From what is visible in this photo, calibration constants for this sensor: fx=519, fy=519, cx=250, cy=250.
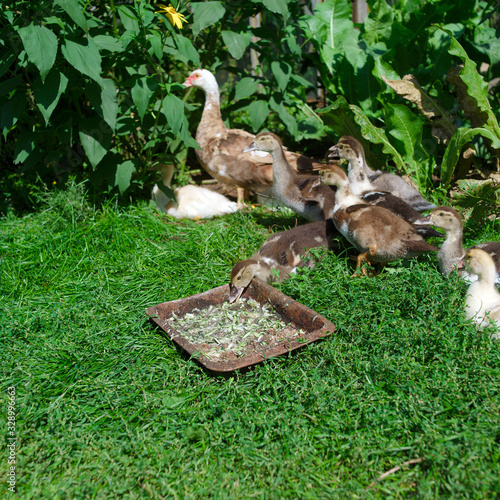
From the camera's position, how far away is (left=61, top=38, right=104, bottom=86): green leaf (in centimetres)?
414

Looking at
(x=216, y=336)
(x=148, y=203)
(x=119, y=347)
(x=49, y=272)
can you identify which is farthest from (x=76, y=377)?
(x=148, y=203)

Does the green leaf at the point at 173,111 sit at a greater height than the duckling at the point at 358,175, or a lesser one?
greater

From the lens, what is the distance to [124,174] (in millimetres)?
5203

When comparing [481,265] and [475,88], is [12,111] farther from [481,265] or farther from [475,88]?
[475,88]

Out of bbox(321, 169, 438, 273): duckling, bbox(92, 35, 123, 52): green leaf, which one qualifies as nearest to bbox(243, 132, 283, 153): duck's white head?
bbox(321, 169, 438, 273): duckling

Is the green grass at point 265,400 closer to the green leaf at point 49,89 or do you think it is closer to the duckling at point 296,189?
the duckling at point 296,189

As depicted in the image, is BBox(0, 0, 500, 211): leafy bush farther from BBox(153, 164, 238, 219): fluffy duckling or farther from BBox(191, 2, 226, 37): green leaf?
BBox(153, 164, 238, 219): fluffy duckling

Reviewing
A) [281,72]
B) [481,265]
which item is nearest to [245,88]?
[281,72]

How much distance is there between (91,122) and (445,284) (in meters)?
3.44

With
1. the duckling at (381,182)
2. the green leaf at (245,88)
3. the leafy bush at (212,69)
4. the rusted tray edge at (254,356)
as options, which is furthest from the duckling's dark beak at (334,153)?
the rusted tray edge at (254,356)

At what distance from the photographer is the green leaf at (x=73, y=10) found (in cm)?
403

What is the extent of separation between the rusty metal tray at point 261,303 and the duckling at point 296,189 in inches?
52.6

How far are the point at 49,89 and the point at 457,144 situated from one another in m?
3.78

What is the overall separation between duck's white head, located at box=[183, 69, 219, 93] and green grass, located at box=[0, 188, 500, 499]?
2970 millimetres
